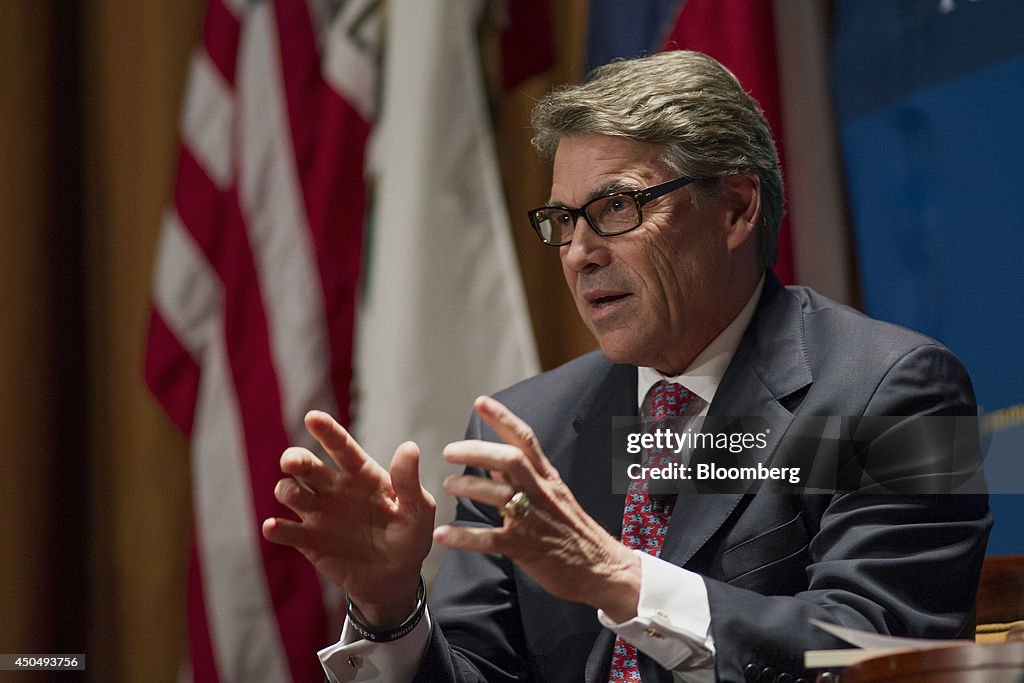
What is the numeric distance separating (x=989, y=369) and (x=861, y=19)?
877 mm

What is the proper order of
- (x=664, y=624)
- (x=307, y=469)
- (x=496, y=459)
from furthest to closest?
(x=307, y=469)
(x=664, y=624)
(x=496, y=459)

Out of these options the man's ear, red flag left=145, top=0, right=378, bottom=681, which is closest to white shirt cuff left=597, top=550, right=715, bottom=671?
the man's ear

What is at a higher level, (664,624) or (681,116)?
(681,116)

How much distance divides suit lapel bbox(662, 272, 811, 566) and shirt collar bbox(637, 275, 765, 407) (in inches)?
0.8

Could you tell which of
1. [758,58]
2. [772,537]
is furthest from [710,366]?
[758,58]

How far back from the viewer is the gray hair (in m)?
1.82

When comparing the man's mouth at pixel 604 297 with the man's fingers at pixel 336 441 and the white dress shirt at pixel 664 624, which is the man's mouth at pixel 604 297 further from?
the man's fingers at pixel 336 441

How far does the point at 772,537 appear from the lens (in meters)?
1.62

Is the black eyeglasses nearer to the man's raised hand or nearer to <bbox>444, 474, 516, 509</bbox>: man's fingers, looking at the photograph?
the man's raised hand

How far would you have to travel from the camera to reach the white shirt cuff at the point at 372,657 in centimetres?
160

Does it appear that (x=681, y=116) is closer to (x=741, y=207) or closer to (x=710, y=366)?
(x=741, y=207)

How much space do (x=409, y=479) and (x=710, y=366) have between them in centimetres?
63

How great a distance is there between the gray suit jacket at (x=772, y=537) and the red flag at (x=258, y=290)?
35.7 inches

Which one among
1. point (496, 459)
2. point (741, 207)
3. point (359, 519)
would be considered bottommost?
point (359, 519)
